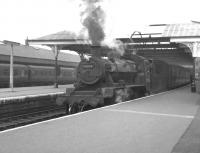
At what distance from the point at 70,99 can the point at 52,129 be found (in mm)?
6032

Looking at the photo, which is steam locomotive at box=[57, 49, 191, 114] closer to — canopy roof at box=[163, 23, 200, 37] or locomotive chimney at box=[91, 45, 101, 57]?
locomotive chimney at box=[91, 45, 101, 57]

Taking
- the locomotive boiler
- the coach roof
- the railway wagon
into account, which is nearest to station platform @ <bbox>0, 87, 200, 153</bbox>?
the locomotive boiler

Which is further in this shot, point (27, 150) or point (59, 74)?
point (59, 74)

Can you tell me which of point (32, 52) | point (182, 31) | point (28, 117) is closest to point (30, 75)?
point (32, 52)

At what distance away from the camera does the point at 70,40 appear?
2564 centimetres

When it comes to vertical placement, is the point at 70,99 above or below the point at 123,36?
below

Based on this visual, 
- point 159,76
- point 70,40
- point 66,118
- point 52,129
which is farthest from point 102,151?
point 70,40

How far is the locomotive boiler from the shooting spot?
13375 millimetres

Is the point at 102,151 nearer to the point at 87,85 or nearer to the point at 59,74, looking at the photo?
the point at 87,85

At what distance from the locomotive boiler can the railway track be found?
168 centimetres

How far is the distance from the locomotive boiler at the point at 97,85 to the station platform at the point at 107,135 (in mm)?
3276

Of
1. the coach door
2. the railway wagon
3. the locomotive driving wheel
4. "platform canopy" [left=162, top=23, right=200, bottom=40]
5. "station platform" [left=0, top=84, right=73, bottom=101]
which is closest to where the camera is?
the locomotive driving wheel

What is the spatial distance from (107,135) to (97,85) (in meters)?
7.26

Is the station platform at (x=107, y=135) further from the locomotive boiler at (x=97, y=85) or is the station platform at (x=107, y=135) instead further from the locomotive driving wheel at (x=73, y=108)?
the locomotive driving wheel at (x=73, y=108)
